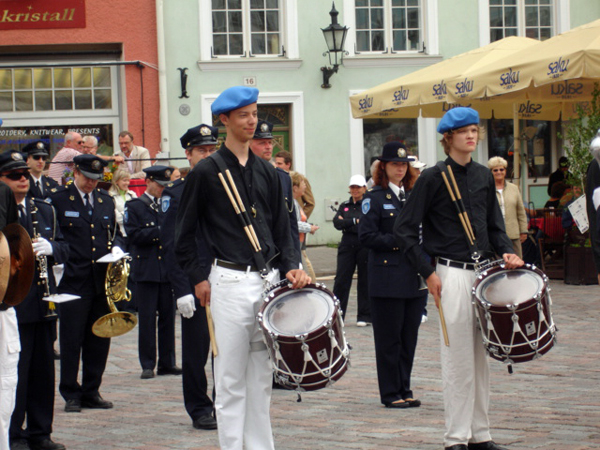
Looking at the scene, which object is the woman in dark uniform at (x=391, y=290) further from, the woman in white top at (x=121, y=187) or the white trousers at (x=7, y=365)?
the woman in white top at (x=121, y=187)

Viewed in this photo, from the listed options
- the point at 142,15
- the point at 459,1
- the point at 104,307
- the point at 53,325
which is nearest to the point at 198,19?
the point at 142,15

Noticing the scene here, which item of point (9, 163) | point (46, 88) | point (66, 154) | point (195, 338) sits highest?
point (46, 88)

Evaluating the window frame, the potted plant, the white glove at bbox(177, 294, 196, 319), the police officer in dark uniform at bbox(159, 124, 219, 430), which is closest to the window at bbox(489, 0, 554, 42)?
the window frame

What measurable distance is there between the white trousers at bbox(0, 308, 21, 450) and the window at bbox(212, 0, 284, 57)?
1592 centimetres

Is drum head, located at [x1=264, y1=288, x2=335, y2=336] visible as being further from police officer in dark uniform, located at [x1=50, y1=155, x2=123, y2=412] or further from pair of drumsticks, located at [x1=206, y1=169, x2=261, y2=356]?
police officer in dark uniform, located at [x1=50, y1=155, x2=123, y2=412]

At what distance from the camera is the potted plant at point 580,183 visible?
575 inches

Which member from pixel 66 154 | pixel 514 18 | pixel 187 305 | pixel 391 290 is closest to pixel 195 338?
pixel 187 305

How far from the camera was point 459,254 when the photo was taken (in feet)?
20.1

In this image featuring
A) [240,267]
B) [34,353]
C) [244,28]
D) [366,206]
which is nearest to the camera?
[240,267]

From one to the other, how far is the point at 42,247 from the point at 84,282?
4.39 ft

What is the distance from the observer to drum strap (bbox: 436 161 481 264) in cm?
610

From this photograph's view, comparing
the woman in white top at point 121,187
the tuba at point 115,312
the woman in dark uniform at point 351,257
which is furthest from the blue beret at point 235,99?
the woman in white top at point 121,187

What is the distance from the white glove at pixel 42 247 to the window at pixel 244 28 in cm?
1474

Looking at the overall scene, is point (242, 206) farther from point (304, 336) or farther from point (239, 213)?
point (304, 336)
